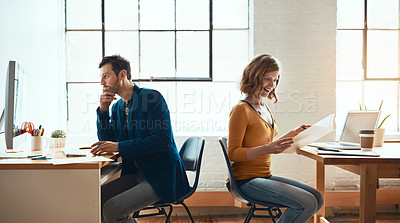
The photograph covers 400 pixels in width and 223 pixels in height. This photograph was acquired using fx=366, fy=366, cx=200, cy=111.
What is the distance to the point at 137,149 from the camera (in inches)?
78.4

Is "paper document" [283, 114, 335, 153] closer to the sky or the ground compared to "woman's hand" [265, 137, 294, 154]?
closer to the sky

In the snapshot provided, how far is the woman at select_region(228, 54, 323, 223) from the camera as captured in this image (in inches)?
78.6

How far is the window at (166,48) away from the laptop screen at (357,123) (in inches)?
49.9

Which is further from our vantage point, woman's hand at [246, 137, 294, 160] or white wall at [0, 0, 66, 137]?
white wall at [0, 0, 66, 137]

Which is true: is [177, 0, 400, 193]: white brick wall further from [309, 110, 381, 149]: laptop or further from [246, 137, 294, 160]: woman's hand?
[246, 137, 294, 160]: woman's hand

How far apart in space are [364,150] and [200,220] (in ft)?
5.40

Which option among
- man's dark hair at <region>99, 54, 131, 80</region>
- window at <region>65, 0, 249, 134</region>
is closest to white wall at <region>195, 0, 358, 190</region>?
window at <region>65, 0, 249, 134</region>

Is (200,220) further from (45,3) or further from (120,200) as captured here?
(45,3)

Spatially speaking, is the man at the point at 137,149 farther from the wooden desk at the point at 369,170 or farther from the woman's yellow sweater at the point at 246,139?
the wooden desk at the point at 369,170

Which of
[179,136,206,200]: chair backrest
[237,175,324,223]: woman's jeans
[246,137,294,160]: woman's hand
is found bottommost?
[237,175,324,223]: woman's jeans

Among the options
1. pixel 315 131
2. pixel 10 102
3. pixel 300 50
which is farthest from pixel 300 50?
pixel 10 102

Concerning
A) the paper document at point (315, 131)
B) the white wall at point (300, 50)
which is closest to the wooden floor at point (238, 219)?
the white wall at point (300, 50)

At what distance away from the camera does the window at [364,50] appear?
3.67 metres

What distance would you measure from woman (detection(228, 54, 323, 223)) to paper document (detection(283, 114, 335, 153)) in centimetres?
11
